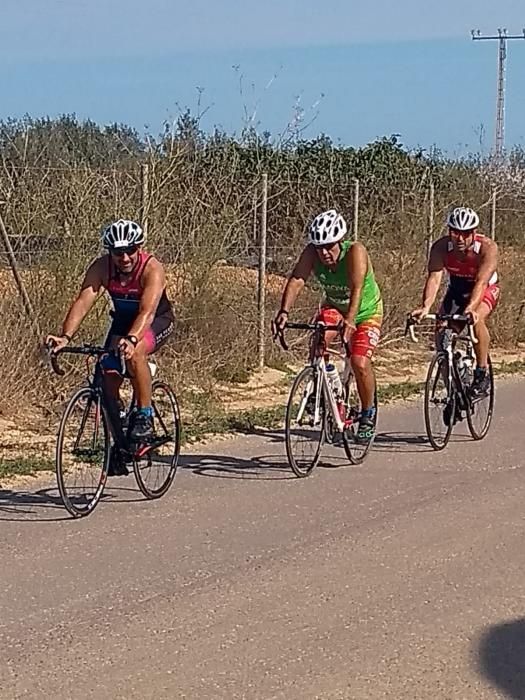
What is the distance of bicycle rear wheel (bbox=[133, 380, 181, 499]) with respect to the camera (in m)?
8.71

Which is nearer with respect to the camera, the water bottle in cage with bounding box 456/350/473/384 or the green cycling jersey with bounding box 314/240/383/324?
the green cycling jersey with bounding box 314/240/383/324

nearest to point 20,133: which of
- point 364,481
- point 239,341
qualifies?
point 239,341

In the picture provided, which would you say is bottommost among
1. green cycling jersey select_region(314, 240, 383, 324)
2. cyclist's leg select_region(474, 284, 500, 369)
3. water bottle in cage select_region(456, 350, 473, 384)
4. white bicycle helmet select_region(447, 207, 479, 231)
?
water bottle in cage select_region(456, 350, 473, 384)

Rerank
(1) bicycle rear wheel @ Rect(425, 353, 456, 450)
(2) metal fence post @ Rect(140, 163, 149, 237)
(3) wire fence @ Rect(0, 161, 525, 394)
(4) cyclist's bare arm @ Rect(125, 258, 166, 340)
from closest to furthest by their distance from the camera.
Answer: (4) cyclist's bare arm @ Rect(125, 258, 166, 340) → (1) bicycle rear wheel @ Rect(425, 353, 456, 450) → (3) wire fence @ Rect(0, 161, 525, 394) → (2) metal fence post @ Rect(140, 163, 149, 237)

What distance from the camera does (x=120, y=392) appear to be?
343 inches

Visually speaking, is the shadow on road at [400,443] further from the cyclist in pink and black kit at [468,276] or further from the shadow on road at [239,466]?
the shadow on road at [239,466]

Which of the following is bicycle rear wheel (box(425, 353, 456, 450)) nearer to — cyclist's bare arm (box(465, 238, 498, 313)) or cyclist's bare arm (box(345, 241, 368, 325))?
cyclist's bare arm (box(465, 238, 498, 313))

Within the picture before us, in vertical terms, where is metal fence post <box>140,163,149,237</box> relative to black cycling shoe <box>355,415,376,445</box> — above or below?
above

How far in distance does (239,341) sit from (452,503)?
19.4 ft

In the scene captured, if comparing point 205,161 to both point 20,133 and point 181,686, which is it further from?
point 181,686

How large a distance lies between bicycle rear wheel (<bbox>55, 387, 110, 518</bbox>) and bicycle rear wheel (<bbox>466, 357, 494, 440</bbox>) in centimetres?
395

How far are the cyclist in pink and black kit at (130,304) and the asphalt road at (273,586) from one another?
2.61ft

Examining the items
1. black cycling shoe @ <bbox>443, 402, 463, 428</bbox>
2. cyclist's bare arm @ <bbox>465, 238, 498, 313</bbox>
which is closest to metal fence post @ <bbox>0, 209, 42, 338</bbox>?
black cycling shoe @ <bbox>443, 402, 463, 428</bbox>

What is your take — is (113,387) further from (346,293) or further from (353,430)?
(353,430)
